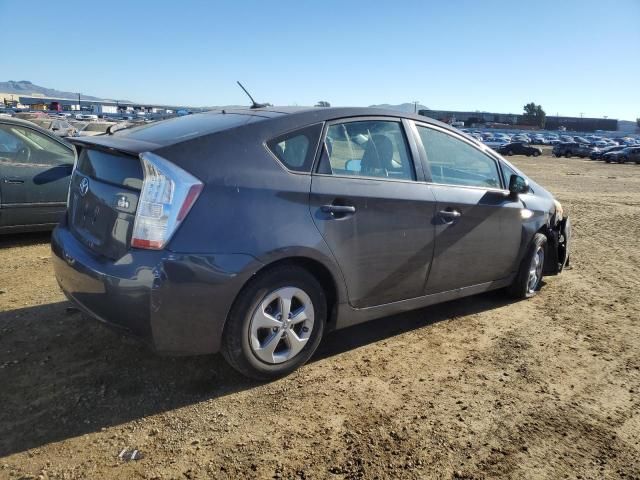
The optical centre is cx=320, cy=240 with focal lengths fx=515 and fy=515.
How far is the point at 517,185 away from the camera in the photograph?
14.9ft

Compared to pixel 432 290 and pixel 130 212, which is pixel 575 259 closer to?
pixel 432 290

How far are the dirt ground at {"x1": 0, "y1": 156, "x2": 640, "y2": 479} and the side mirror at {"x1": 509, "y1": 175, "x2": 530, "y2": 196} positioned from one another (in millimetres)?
1118

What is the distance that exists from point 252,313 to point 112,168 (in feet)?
3.92

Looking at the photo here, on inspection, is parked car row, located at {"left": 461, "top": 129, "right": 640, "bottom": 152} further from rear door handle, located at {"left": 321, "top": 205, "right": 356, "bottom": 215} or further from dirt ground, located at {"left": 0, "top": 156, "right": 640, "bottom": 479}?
rear door handle, located at {"left": 321, "top": 205, "right": 356, "bottom": 215}

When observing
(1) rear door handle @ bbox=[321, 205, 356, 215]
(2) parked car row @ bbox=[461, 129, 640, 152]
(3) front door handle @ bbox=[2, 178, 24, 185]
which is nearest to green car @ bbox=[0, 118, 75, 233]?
(3) front door handle @ bbox=[2, 178, 24, 185]

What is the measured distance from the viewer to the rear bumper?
8.74ft

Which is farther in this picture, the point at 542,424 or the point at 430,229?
the point at 430,229

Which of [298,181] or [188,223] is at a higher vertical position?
[298,181]

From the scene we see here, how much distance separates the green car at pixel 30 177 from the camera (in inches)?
232

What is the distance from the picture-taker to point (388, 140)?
3713 millimetres

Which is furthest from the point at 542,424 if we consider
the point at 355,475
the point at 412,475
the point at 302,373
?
the point at 302,373

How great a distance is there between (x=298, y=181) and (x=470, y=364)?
5.82 feet


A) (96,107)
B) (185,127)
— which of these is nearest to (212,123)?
(185,127)

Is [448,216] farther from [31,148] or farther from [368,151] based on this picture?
[31,148]
